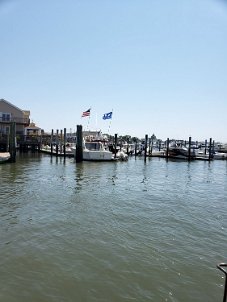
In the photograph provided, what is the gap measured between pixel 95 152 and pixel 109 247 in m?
33.1

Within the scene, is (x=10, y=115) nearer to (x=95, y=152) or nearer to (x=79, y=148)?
(x=79, y=148)

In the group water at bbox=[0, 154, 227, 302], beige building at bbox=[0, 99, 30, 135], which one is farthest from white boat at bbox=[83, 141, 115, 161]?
water at bbox=[0, 154, 227, 302]

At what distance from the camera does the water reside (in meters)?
7.52

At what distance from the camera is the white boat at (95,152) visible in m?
42.8

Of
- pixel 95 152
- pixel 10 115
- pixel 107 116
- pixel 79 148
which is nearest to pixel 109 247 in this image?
pixel 79 148

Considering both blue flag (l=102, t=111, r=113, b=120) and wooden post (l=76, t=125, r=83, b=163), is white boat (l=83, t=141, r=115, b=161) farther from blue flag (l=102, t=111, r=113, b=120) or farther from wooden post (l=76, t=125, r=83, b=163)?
blue flag (l=102, t=111, r=113, b=120)

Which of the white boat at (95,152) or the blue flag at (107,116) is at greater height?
the blue flag at (107,116)

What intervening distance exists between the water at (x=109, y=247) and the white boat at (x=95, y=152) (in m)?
24.1

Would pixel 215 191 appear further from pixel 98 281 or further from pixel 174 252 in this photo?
pixel 98 281

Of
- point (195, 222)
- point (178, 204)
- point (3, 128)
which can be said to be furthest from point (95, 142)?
point (195, 222)

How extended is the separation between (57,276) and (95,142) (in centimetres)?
3751

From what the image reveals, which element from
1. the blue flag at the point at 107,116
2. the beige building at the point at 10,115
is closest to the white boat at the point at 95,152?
the blue flag at the point at 107,116

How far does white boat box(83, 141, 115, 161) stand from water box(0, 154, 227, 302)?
79.0ft

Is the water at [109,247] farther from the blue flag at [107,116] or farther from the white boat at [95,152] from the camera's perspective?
the blue flag at [107,116]
